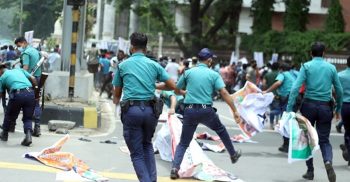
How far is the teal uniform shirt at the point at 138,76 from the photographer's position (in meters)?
6.41

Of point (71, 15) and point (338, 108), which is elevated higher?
point (71, 15)

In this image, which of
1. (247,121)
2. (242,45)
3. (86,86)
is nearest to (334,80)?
(247,121)

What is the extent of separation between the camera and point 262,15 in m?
36.2

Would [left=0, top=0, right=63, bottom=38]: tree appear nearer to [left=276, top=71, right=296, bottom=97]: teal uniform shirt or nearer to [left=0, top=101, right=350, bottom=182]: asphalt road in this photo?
[left=0, top=101, right=350, bottom=182]: asphalt road

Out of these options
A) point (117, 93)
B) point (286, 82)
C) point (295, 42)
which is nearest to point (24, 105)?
point (117, 93)

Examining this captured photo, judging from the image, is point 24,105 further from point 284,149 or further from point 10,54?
point 10,54

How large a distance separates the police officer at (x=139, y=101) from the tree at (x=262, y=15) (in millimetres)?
30013

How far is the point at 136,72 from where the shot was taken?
21.1ft

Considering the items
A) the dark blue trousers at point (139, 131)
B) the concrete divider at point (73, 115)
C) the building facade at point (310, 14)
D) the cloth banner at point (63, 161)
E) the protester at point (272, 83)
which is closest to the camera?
the dark blue trousers at point (139, 131)

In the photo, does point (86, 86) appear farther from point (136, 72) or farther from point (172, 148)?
point (136, 72)

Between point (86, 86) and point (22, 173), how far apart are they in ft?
23.3

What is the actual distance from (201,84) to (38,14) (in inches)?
386

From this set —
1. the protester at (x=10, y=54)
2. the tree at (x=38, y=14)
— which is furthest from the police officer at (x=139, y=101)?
the protester at (x=10, y=54)

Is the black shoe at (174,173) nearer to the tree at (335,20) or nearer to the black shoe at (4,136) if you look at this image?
the black shoe at (4,136)
